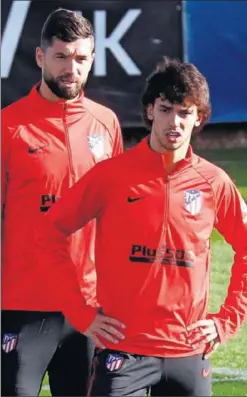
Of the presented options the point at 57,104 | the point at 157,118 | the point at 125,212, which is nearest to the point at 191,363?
the point at 125,212

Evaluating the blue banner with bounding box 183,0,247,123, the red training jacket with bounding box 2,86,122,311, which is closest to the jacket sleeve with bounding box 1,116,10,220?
the red training jacket with bounding box 2,86,122,311

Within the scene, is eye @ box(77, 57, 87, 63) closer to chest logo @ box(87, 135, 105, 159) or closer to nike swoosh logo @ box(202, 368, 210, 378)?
chest logo @ box(87, 135, 105, 159)

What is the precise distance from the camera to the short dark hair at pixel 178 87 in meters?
3.63

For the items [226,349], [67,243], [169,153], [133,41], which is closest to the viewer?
[169,153]

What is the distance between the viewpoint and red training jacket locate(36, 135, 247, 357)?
11.7 ft

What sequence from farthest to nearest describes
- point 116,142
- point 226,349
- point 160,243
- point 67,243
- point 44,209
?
point 226,349 → point 116,142 → point 44,209 → point 67,243 → point 160,243

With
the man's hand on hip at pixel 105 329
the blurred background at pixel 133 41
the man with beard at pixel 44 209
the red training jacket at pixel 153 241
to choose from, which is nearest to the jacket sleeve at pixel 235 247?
the red training jacket at pixel 153 241

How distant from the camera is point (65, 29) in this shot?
4.08 metres

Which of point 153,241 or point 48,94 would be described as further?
point 48,94

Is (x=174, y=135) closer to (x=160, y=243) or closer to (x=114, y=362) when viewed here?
(x=160, y=243)

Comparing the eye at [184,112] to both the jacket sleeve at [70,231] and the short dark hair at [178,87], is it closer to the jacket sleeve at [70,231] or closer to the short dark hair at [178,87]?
the short dark hair at [178,87]

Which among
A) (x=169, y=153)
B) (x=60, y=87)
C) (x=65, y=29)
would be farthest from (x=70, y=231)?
(x=65, y=29)

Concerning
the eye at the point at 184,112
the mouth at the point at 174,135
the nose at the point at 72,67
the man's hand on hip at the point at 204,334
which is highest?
the nose at the point at 72,67

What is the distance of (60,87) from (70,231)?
2.10 feet
